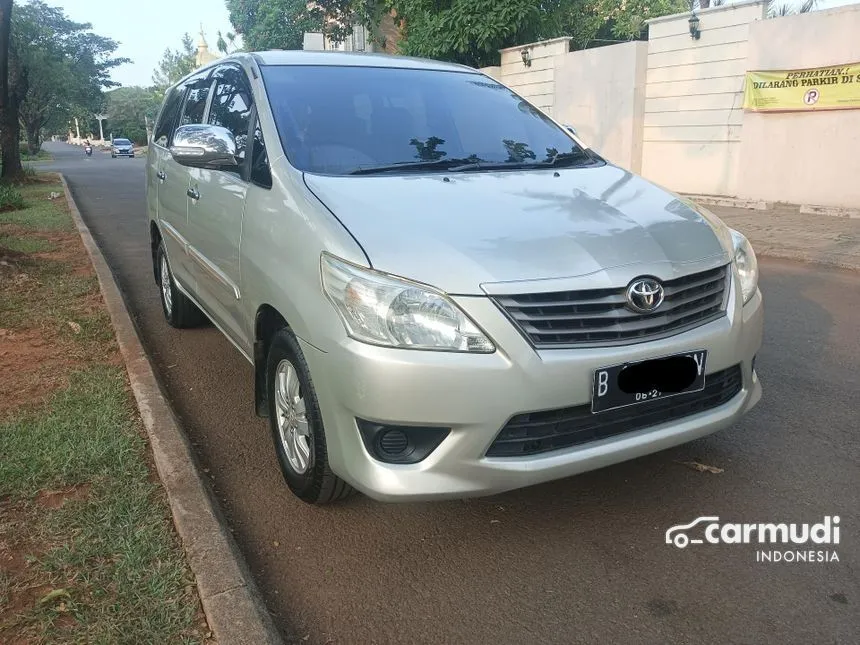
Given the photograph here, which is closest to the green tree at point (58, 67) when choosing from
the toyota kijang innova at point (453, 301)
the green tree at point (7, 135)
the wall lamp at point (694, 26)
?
the green tree at point (7, 135)

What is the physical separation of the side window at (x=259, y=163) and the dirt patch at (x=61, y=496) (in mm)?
1438

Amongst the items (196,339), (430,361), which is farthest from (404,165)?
(196,339)

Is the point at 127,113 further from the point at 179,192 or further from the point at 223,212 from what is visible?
the point at 223,212

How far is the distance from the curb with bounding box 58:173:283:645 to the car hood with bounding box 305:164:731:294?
3.67 feet

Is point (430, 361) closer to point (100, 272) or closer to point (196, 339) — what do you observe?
point (196, 339)

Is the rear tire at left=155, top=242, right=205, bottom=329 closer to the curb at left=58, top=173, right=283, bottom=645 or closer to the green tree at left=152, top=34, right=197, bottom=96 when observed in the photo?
the curb at left=58, top=173, right=283, bottom=645

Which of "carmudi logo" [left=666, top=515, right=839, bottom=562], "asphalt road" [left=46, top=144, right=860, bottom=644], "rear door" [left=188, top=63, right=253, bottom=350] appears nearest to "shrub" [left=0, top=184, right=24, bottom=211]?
"rear door" [left=188, top=63, right=253, bottom=350]

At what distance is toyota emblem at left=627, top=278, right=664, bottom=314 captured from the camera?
2.46m

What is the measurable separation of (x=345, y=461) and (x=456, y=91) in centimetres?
220

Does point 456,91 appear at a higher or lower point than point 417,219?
higher

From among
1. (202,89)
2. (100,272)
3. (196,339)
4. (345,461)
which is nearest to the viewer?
(345,461)

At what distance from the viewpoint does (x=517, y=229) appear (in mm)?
2611

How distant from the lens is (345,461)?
2514mm

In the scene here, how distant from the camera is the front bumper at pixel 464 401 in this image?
7.59ft
